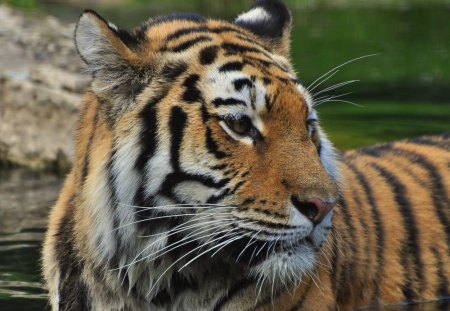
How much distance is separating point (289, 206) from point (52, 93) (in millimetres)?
5283

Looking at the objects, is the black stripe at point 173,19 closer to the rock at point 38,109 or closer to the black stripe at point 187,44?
the black stripe at point 187,44

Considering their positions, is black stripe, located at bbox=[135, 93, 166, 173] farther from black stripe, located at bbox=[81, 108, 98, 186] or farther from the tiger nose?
the tiger nose

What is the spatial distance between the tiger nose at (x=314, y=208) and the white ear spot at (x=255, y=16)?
1104 millimetres

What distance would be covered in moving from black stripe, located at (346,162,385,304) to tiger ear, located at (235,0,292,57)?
2.95ft

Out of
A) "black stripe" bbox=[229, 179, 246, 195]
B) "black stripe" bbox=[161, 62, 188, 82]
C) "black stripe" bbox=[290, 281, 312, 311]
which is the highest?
"black stripe" bbox=[161, 62, 188, 82]

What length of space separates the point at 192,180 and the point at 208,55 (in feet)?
1.61

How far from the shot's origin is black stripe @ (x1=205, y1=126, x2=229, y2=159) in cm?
396

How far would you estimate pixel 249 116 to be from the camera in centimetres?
396

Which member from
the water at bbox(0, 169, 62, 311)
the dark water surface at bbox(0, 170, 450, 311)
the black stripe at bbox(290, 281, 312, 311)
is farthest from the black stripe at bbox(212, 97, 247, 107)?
the water at bbox(0, 169, 62, 311)

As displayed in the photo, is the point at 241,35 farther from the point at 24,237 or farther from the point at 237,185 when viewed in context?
the point at 24,237

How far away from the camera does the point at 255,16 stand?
4.68 meters

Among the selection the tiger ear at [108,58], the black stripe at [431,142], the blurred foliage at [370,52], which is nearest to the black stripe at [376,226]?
the black stripe at [431,142]

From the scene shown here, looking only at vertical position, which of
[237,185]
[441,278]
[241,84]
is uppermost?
[241,84]

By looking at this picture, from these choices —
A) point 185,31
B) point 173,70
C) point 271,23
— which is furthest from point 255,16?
point 173,70
